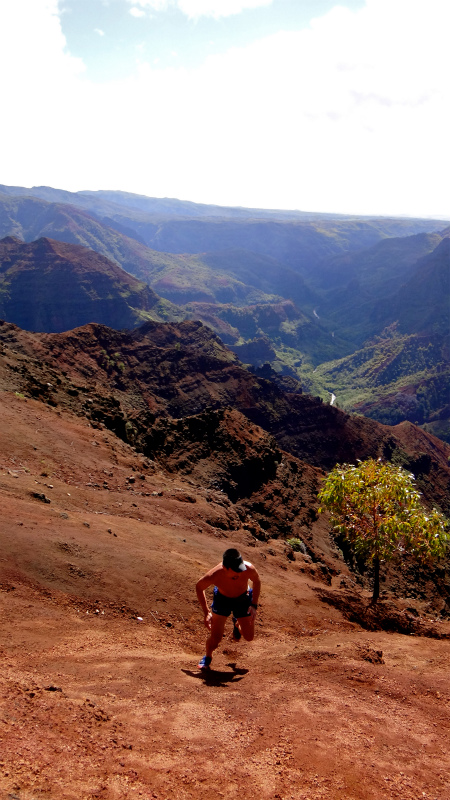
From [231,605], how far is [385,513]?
637 cm

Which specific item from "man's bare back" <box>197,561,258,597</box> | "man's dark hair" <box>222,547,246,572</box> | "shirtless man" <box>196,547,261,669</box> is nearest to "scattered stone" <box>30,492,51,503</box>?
"shirtless man" <box>196,547,261,669</box>

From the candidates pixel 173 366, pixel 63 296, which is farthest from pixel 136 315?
pixel 173 366

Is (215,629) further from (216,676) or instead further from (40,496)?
(40,496)

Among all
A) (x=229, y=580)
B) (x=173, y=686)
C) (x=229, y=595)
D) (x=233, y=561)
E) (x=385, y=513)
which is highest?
(x=233, y=561)

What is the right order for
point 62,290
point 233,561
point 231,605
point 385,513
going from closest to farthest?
1. point 233,561
2. point 231,605
3. point 385,513
4. point 62,290

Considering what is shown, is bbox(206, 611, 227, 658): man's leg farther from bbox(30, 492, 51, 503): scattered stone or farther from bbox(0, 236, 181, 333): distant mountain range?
bbox(0, 236, 181, 333): distant mountain range

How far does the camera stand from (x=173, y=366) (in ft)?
171

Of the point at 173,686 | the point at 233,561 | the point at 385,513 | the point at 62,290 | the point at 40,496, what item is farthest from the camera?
the point at 62,290

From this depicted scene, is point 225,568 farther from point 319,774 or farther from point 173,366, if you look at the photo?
point 173,366

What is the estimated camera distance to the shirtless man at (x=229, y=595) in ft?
19.8

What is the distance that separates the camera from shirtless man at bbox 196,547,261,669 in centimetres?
605

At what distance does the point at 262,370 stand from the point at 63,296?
55.7m

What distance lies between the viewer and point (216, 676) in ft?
20.2

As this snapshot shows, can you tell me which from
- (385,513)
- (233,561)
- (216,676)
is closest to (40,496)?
(216,676)
